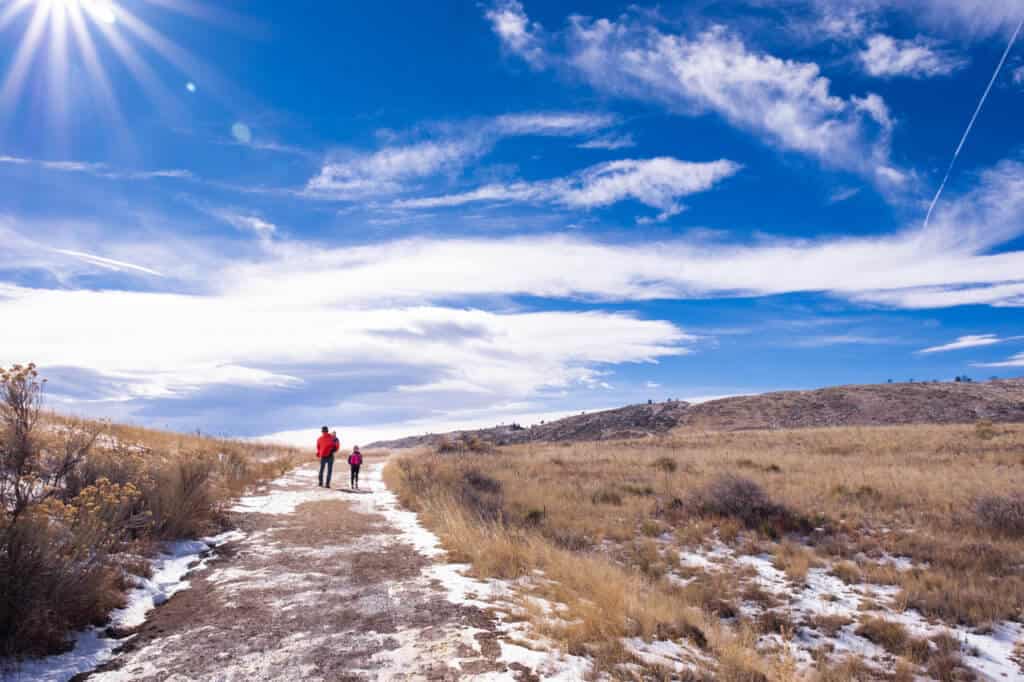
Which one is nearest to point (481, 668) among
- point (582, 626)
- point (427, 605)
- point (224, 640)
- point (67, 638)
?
point (582, 626)

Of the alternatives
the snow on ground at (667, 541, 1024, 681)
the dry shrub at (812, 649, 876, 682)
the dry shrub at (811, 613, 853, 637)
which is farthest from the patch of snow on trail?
the dry shrub at (812, 649, 876, 682)

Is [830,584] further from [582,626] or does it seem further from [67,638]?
[67,638]

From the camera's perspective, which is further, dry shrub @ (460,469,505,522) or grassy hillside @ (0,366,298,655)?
dry shrub @ (460,469,505,522)

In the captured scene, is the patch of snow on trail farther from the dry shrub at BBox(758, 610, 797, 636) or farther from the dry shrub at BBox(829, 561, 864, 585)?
the dry shrub at BBox(829, 561, 864, 585)

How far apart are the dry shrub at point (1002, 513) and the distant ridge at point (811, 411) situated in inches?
1511

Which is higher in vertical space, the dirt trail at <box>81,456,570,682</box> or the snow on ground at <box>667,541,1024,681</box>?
the dirt trail at <box>81,456,570,682</box>

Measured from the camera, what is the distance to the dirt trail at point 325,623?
15.6ft

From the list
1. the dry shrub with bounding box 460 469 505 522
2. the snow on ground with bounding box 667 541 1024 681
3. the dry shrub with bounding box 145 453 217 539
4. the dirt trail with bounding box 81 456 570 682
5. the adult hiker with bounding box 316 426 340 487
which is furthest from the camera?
the adult hiker with bounding box 316 426 340 487

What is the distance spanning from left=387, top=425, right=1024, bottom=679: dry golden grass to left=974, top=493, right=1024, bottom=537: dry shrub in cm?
11

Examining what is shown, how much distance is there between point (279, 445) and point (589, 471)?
26.3m

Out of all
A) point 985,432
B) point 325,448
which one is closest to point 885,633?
point 325,448

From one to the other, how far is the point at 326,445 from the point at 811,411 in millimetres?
52745

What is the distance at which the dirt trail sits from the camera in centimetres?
475

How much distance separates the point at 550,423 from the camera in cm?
7038
